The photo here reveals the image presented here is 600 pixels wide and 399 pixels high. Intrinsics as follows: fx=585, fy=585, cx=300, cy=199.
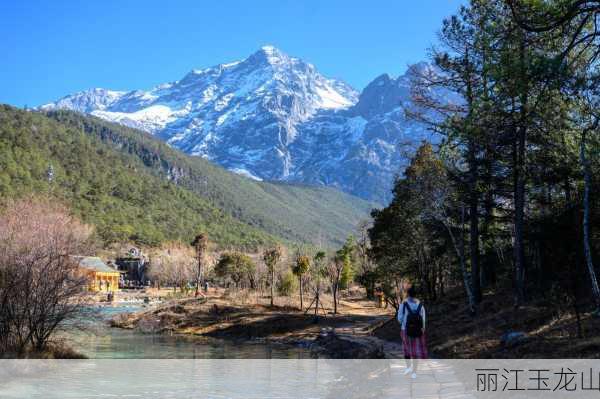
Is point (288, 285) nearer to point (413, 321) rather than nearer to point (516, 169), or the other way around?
point (516, 169)

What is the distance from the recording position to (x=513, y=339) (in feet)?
46.4

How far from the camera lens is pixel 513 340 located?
1409 centimetres

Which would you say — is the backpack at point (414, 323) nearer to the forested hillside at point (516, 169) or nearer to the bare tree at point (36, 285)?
the forested hillside at point (516, 169)

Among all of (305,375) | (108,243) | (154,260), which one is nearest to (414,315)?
(305,375)

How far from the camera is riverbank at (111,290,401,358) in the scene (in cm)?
3241

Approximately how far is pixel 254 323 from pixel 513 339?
2859cm

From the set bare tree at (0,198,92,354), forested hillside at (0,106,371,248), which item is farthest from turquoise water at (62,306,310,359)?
forested hillside at (0,106,371,248)

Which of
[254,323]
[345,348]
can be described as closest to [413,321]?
[345,348]

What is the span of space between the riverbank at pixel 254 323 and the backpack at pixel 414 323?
13211mm

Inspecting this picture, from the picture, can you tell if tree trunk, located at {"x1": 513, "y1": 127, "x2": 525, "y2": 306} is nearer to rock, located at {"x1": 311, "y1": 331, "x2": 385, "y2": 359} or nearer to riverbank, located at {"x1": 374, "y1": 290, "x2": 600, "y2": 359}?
riverbank, located at {"x1": 374, "y1": 290, "x2": 600, "y2": 359}

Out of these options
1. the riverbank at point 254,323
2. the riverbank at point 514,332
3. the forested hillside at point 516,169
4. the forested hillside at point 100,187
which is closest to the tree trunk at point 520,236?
the forested hillside at point 516,169

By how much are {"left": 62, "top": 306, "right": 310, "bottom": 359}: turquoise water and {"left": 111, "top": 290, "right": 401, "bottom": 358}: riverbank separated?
1.81 meters

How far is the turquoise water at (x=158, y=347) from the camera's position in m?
21.9

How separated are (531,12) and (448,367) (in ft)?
26.8
